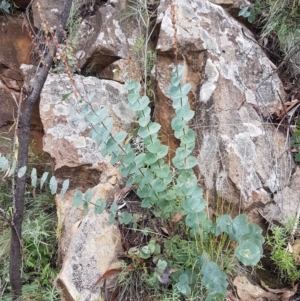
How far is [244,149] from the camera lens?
2.46 metres

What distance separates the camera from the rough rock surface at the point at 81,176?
218 cm

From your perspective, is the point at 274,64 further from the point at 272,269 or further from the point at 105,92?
the point at 272,269

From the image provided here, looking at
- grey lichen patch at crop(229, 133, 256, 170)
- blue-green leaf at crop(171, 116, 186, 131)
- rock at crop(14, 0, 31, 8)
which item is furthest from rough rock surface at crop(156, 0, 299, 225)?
rock at crop(14, 0, 31, 8)

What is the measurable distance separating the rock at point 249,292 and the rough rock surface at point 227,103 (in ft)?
1.17

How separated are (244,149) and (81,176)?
101 centimetres

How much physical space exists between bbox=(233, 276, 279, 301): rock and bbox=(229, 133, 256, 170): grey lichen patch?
0.62m

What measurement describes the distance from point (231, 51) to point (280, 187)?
99cm

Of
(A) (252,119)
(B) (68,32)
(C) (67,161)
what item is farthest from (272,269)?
(B) (68,32)

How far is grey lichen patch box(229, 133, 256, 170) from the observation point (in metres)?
2.43

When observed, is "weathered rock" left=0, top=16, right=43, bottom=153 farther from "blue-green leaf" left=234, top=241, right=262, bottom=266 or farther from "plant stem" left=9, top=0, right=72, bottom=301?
"blue-green leaf" left=234, top=241, right=262, bottom=266

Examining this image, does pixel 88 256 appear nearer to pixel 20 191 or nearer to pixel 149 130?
pixel 20 191

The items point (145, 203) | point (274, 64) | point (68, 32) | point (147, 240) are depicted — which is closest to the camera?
point (145, 203)

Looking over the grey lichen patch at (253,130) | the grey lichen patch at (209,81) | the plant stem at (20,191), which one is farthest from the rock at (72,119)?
the grey lichen patch at (253,130)

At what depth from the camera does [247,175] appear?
Answer: 2383 mm
